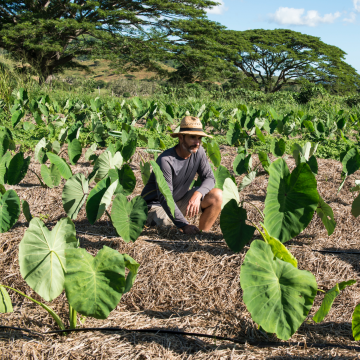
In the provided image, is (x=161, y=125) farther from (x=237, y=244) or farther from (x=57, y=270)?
(x=57, y=270)

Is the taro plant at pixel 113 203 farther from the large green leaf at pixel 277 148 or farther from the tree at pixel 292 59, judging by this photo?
the tree at pixel 292 59

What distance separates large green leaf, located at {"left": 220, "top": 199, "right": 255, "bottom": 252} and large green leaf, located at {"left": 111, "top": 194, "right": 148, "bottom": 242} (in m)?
0.44

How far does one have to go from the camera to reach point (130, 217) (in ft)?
6.57

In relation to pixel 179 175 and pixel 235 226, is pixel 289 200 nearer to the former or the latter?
pixel 235 226

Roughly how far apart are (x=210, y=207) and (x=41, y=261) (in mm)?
1178

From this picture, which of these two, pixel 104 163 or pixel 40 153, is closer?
pixel 104 163

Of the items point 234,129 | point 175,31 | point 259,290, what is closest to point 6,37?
point 175,31

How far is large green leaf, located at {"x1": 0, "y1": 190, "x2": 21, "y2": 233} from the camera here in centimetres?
212

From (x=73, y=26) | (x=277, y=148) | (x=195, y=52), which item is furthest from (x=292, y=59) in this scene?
(x=277, y=148)

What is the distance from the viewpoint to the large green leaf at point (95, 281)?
1.34 metres

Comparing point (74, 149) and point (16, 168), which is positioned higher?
point (74, 149)

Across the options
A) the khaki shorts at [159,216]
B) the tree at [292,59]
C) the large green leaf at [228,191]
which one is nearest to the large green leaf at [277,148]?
the khaki shorts at [159,216]

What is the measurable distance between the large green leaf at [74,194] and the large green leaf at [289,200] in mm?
1075

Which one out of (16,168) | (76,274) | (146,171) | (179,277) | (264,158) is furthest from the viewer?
(264,158)
